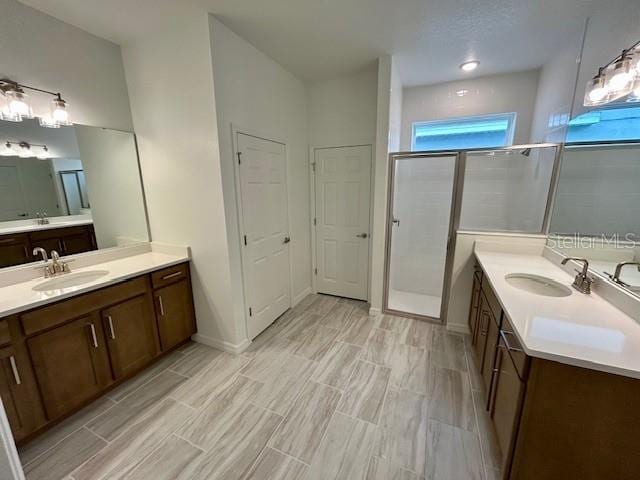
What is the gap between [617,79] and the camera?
1508 millimetres

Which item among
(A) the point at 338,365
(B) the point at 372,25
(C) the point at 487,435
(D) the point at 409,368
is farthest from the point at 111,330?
(B) the point at 372,25

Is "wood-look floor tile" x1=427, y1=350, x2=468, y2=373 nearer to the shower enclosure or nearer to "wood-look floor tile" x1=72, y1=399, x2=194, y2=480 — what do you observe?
the shower enclosure

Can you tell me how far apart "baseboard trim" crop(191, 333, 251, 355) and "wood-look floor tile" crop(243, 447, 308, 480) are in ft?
3.38

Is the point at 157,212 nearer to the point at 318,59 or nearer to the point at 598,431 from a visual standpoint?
the point at 318,59

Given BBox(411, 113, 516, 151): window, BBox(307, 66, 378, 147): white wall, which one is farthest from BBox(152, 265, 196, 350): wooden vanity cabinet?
BBox(411, 113, 516, 151): window

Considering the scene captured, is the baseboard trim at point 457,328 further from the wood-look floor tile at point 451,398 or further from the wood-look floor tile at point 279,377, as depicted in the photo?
the wood-look floor tile at point 279,377

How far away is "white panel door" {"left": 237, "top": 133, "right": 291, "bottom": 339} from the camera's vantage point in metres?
2.44

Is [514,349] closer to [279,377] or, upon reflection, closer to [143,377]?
[279,377]

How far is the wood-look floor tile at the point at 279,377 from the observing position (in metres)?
1.91

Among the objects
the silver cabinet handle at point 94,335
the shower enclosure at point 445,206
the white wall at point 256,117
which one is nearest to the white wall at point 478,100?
the shower enclosure at point 445,206

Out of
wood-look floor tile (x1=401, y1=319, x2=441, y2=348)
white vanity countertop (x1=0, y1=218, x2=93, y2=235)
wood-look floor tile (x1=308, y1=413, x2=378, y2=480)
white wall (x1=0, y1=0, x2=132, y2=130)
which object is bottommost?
wood-look floor tile (x1=308, y1=413, x2=378, y2=480)

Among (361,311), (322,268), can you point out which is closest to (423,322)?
(361,311)

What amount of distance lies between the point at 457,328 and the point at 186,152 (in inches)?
124

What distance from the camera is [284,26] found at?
205 centimetres
